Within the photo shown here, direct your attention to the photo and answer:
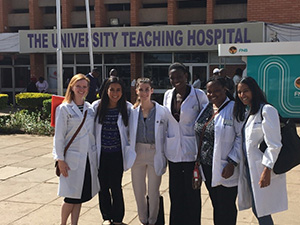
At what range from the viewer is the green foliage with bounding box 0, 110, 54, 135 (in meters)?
11.3

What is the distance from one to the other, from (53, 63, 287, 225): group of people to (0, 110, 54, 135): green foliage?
24.0 ft

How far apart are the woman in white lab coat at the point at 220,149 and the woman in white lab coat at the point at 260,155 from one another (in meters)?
0.09

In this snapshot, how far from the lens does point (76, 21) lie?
20.4m

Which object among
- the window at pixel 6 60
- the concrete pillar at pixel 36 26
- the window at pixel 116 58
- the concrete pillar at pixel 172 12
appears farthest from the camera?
the window at pixel 6 60

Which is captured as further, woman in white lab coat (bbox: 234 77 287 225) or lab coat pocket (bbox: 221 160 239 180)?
lab coat pocket (bbox: 221 160 239 180)

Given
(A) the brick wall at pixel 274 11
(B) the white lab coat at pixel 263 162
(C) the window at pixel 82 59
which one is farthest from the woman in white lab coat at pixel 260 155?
(C) the window at pixel 82 59

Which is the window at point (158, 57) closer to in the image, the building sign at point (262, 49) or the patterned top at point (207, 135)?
the building sign at point (262, 49)

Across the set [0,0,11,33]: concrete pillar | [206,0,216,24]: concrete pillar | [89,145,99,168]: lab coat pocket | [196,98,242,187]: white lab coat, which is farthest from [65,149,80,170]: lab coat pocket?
[0,0,11,33]: concrete pillar

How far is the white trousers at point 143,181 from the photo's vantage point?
4.15m

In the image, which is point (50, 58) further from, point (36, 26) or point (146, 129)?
point (146, 129)

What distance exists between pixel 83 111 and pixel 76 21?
57.3 ft

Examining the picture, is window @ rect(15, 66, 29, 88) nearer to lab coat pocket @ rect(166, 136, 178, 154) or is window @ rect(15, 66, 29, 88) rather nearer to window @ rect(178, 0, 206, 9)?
window @ rect(178, 0, 206, 9)

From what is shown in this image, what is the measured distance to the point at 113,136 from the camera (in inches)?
163

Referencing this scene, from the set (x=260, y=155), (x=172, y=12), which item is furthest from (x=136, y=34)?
(x=260, y=155)
